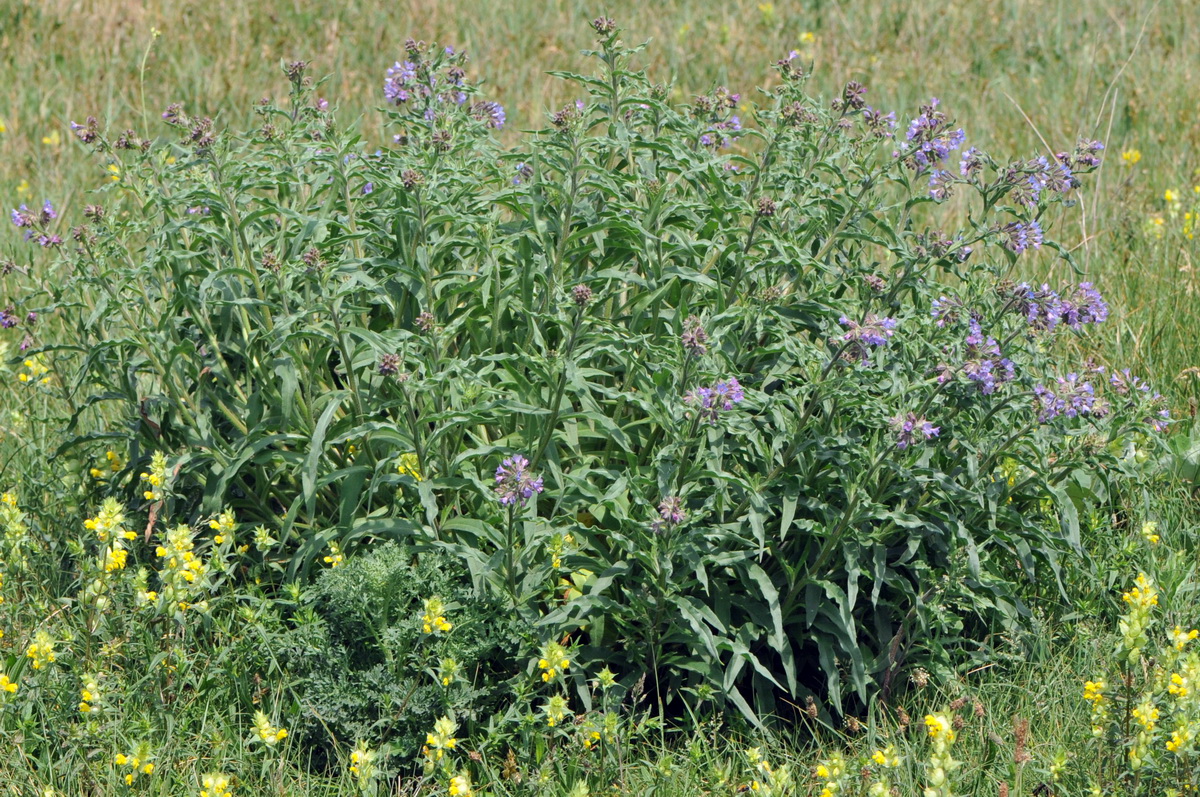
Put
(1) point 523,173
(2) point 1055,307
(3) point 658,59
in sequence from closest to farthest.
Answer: (2) point 1055,307, (1) point 523,173, (3) point 658,59

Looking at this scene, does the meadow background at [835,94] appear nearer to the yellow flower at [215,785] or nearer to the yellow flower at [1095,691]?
the yellow flower at [1095,691]

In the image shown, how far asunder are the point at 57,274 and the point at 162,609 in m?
2.81

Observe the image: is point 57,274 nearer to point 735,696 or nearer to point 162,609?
point 162,609

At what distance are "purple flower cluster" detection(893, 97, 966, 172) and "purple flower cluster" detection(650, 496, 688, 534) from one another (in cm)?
111

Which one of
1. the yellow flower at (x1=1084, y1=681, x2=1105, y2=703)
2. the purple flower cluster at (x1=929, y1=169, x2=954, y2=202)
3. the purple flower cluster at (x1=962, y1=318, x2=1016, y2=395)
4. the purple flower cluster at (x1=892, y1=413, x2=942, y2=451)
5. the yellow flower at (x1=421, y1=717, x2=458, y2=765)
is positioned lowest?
the yellow flower at (x1=421, y1=717, x2=458, y2=765)

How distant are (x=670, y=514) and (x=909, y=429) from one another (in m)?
0.60

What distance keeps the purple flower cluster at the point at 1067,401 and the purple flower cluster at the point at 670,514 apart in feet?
3.15

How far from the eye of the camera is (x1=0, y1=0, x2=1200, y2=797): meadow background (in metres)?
3.13

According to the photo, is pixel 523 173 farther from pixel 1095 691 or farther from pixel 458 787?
pixel 1095 691

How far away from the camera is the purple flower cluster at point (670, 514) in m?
2.79

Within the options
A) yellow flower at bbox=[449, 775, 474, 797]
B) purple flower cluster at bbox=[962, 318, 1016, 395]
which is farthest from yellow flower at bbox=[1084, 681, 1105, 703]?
yellow flower at bbox=[449, 775, 474, 797]

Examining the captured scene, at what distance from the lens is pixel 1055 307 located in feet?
9.55

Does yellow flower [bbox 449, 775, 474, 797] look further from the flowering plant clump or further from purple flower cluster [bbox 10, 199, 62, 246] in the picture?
purple flower cluster [bbox 10, 199, 62, 246]

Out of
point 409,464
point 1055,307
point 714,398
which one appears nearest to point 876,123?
point 1055,307
